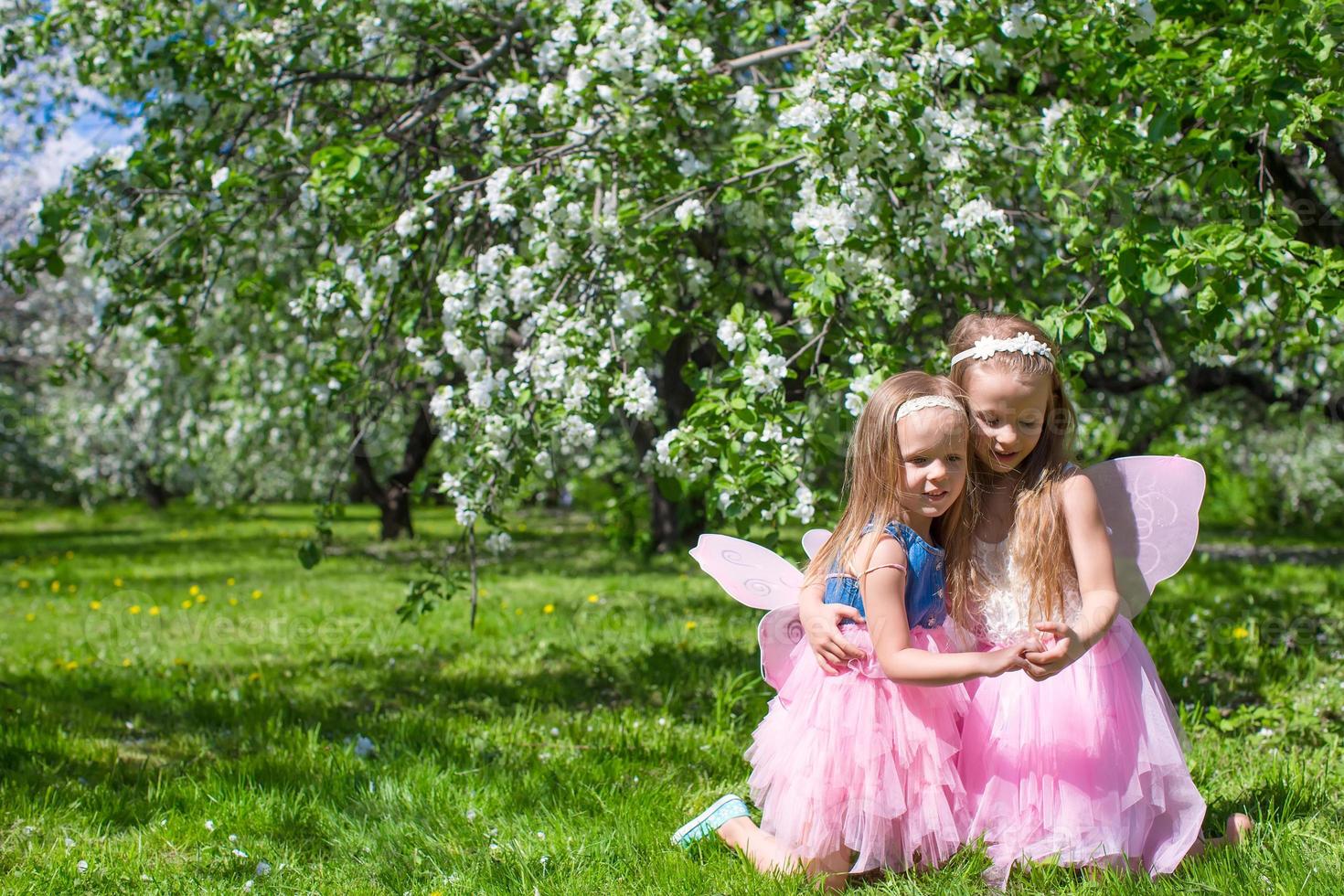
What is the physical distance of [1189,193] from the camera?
11.2 ft

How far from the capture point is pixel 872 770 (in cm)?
229

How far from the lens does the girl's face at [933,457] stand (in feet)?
7.54

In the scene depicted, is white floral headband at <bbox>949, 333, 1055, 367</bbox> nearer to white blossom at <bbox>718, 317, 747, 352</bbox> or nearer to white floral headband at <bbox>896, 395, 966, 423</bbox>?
white floral headband at <bbox>896, 395, 966, 423</bbox>

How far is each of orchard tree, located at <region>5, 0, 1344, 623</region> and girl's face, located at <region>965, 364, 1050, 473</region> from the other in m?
0.49

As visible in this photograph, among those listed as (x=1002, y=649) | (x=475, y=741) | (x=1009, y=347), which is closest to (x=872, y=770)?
(x=1002, y=649)

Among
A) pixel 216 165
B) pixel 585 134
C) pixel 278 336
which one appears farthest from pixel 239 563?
pixel 585 134

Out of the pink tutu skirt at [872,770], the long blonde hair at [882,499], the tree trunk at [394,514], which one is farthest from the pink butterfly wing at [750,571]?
the tree trunk at [394,514]

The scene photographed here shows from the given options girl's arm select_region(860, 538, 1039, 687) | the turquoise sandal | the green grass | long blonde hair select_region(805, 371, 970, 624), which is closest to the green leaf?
the green grass

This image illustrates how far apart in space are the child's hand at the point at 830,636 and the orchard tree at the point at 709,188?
613 millimetres

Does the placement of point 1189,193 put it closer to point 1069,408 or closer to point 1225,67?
point 1225,67

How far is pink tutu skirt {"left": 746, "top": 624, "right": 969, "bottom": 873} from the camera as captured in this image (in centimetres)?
229

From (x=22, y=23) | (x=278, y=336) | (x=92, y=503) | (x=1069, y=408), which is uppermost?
(x=22, y=23)

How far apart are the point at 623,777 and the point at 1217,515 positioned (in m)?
14.1

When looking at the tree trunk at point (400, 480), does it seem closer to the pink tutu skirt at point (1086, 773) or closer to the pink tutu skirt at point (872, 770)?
the pink tutu skirt at point (872, 770)
